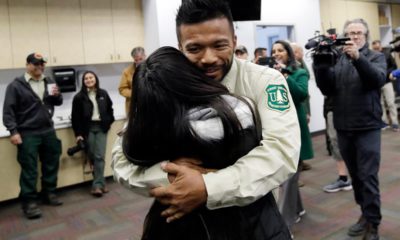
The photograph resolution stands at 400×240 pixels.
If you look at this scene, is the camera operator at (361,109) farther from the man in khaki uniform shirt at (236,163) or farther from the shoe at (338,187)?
the man in khaki uniform shirt at (236,163)

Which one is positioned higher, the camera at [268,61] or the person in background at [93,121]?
the camera at [268,61]

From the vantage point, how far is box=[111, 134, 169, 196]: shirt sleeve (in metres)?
0.79

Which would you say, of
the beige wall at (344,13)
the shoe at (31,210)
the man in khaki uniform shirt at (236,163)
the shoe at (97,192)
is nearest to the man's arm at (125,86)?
the shoe at (97,192)

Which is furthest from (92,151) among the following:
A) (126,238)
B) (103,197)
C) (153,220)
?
(153,220)

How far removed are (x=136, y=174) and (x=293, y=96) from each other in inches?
78.8

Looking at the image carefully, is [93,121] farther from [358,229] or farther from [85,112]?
[358,229]

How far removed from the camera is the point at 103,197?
398 centimetres

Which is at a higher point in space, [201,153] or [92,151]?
[201,153]

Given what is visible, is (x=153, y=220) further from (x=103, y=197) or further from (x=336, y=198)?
(x=103, y=197)

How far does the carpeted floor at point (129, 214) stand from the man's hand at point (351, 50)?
1.29m

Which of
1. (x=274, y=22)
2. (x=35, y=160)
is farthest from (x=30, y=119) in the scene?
(x=274, y=22)

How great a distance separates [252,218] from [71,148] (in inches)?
144

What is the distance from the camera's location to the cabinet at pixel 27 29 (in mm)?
4109

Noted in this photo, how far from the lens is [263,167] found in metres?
0.77
